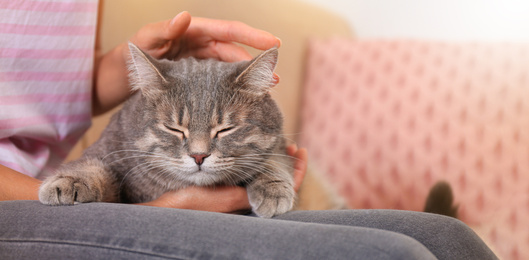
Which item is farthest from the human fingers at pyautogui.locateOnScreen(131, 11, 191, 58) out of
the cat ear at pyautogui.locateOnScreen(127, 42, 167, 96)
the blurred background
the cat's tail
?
the blurred background

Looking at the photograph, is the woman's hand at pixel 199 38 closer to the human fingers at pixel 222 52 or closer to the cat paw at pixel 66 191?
the human fingers at pixel 222 52

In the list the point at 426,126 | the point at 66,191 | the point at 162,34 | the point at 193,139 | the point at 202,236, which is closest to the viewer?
the point at 202,236

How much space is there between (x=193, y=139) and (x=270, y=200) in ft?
0.69

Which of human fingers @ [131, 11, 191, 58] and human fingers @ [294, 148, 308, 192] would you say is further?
human fingers @ [294, 148, 308, 192]

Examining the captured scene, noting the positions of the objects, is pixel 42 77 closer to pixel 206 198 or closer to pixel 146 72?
pixel 146 72

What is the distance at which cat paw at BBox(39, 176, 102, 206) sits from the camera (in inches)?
33.7

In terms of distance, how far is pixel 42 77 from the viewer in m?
1.16

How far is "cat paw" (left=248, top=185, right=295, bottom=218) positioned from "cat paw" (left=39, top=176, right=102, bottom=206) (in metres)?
0.33

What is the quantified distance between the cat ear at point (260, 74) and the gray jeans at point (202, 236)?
15.4 inches

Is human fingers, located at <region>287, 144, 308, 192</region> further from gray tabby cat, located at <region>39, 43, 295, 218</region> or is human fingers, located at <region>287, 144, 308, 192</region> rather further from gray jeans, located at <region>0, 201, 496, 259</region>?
gray jeans, located at <region>0, 201, 496, 259</region>

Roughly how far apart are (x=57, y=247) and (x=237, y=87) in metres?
0.52

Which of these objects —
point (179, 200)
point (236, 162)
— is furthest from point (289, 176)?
point (179, 200)

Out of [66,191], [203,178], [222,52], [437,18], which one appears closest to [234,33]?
[222,52]

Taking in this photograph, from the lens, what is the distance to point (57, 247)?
2.45ft
